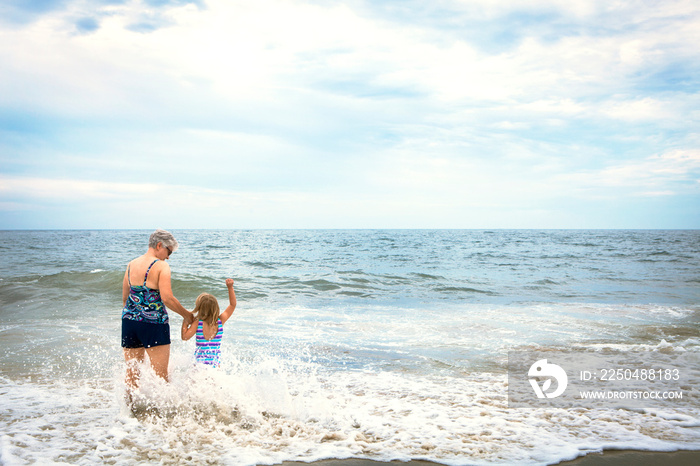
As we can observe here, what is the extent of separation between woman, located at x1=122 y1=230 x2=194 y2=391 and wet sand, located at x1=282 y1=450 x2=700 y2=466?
1.87 meters

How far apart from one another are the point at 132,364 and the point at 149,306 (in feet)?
2.21

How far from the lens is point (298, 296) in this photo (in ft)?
49.5

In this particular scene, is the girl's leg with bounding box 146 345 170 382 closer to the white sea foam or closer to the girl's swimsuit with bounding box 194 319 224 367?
the white sea foam

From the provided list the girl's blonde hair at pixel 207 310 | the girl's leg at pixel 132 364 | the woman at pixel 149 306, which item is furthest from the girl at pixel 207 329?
the girl's leg at pixel 132 364

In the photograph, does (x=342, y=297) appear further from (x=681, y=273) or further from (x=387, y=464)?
(x=681, y=273)

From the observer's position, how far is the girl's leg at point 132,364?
4646mm

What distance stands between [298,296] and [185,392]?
10.4 meters

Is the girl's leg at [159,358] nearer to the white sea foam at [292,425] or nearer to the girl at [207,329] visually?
the white sea foam at [292,425]

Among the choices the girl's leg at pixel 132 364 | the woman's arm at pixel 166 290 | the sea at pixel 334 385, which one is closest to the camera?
the sea at pixel 334 385

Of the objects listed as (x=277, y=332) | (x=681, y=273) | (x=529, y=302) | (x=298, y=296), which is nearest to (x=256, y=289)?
(x=298, y=296)

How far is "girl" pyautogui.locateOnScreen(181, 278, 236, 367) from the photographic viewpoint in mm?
4695

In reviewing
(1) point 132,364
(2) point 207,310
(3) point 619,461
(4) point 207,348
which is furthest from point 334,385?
Answer: (3) point 619,461

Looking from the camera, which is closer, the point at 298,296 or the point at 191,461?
the point at 191,461

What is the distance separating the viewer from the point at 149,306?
454 cm
